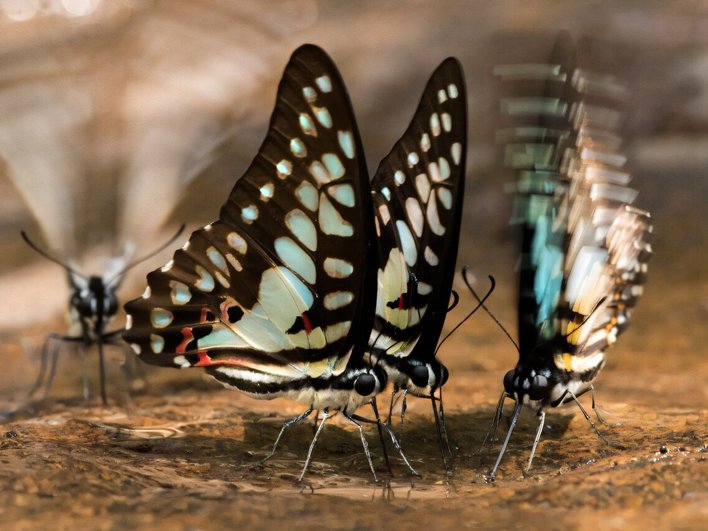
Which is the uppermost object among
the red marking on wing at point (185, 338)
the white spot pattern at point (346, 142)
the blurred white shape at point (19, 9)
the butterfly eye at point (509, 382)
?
the blurred white shape at point (19, 9)

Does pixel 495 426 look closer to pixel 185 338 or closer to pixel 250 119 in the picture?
pixel 185 338

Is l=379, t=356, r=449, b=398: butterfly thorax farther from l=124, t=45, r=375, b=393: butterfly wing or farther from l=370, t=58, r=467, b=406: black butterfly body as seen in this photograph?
l=124, t=45, r=375, b=393: butterfly wing

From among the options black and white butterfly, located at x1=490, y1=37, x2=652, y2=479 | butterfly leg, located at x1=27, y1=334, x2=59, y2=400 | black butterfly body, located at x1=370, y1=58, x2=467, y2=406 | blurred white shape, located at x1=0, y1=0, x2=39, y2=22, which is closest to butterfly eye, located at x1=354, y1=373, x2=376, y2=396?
black butterfly body, located at x1=370, y1=58, x2=467, y2=406

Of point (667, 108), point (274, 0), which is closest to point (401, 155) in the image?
point (667, 108)

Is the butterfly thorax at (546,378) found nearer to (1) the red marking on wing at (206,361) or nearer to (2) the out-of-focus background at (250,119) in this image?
(1) the red marking on wing at (206,361)

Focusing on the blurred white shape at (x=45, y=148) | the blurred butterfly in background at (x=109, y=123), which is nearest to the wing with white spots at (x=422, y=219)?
the blurred butterfly in background at (x=109, y=123)
